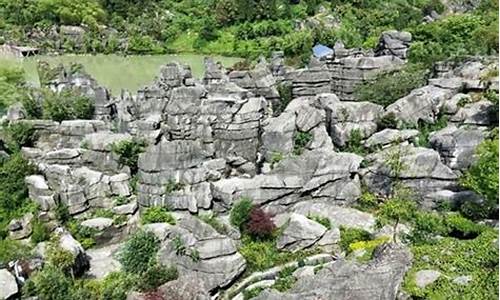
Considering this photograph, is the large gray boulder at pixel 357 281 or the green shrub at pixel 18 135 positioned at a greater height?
the green shrub at pixel 18 135

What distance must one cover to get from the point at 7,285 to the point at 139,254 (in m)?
2.50

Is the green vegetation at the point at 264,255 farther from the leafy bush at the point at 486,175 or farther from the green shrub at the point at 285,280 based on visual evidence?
the leafy bush at the point at 486,175

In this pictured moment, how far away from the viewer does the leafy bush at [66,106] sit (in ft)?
65.6

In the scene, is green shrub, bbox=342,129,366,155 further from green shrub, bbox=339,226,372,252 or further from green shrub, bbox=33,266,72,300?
green shrub, bbox=33,266,72,300

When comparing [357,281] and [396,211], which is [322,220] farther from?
[357,281]


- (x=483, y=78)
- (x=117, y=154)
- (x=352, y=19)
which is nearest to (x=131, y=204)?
(x=117, y=154)

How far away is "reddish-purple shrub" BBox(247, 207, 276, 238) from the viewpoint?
1470 cm

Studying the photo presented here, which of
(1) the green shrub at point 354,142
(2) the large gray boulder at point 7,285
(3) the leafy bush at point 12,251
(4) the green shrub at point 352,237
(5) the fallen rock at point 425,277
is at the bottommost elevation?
(4) the green shrub at point 352,237

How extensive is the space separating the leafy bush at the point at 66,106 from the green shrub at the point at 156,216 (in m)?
5.93

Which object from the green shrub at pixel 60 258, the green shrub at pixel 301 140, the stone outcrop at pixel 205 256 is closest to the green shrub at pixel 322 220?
the stone outcrop at pixel 205 256

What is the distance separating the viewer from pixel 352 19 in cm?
4269

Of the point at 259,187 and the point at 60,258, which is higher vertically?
the point at 259,187

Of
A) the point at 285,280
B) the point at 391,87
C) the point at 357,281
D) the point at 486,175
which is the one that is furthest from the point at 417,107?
the point at 357,281

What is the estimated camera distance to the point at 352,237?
14.3 meters
